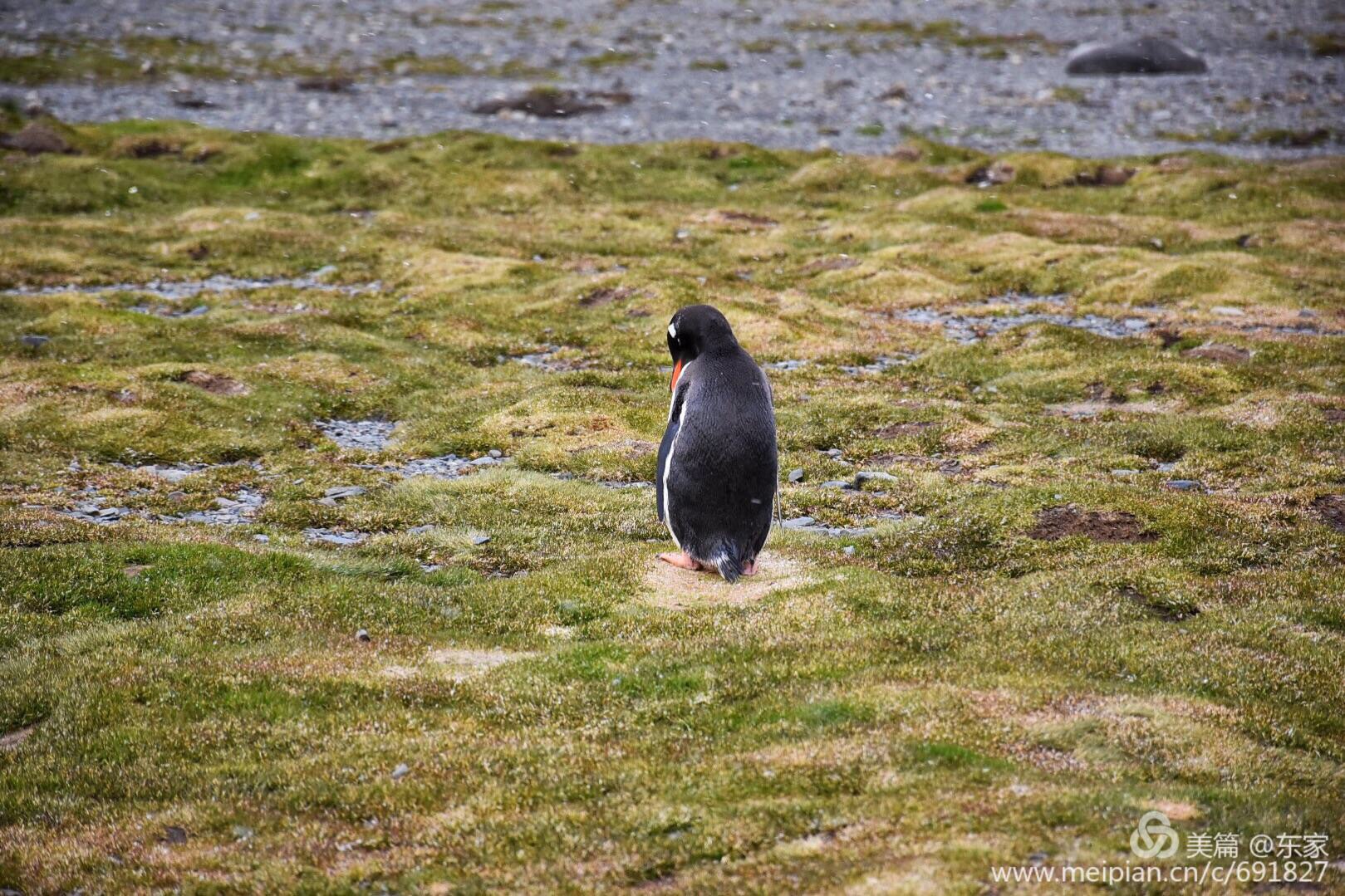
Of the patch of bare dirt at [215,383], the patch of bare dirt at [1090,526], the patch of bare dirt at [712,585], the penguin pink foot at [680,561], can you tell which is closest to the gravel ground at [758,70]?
the patch of bare dirt at [215,383]

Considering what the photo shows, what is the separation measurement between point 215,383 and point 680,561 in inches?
617

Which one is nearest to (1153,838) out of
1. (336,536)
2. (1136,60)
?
(336,536)

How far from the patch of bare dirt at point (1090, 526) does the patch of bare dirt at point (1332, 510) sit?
3522 mm

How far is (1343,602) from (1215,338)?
57.2 feet

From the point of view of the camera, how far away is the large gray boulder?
293 feet

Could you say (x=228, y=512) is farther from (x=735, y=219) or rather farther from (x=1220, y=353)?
(x=735, y=219)

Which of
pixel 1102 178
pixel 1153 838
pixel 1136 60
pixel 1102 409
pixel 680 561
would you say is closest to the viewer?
pixel 1153 838

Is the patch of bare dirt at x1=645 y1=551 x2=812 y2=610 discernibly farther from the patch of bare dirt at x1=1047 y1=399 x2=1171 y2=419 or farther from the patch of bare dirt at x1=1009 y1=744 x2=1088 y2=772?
the patch of bare dirt at x1=1047 y1=399 x2=1171 y2=419

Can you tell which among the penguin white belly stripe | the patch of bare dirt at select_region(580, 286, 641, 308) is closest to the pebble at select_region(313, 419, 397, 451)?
the penguin white belly stripe

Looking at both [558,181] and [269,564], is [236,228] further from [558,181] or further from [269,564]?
[269,564]

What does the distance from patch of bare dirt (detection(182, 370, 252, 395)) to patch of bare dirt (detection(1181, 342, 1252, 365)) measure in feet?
75.4

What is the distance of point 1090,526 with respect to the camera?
18156 mm

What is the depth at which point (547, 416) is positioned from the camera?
25.9 metres

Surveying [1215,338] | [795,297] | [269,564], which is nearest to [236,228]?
[795,297]
